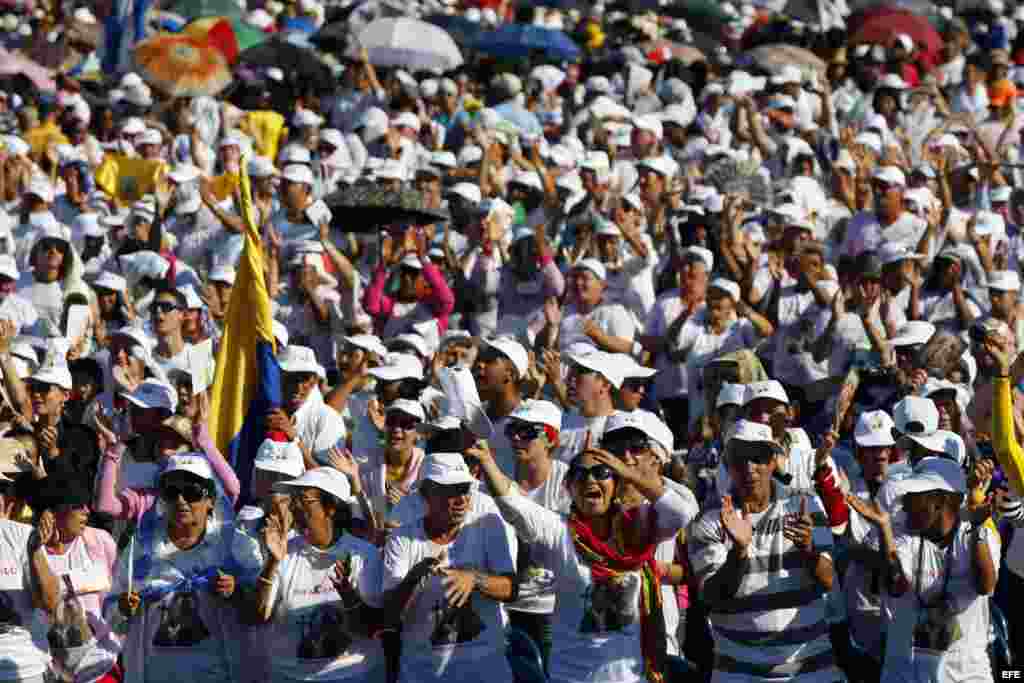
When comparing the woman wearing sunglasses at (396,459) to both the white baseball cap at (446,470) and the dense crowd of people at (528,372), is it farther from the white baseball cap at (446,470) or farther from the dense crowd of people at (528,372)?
the white baseball cap at (446,470)

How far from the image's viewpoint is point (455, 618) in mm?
8117

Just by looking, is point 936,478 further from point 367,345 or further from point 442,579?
point 367,345

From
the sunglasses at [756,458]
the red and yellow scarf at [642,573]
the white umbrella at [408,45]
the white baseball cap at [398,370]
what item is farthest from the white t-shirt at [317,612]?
the white umbrella at [408,45]

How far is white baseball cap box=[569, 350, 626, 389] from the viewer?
393 inches

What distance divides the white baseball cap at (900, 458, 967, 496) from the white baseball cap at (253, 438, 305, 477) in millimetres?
2369

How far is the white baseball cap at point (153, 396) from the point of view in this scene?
9711 millimetres

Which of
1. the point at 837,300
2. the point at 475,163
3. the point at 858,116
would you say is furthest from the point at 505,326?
the point at 858,116

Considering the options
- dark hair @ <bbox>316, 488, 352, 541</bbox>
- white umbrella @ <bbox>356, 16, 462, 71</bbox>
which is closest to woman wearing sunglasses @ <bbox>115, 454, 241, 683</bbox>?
dark hair @ <bbox>316, 488, 352, 541</bbox>

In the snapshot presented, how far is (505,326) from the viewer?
42.9ft

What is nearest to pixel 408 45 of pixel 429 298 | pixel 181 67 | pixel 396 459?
pixel 181 67

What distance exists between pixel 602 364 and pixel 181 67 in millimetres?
9515

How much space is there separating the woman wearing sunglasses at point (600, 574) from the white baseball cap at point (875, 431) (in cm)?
189

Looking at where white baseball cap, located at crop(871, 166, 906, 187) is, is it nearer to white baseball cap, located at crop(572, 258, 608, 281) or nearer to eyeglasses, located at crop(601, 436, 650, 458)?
white baseball cap, located at crop(572, 258, 608, 281)

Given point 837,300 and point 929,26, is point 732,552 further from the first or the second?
point 929,26
